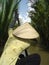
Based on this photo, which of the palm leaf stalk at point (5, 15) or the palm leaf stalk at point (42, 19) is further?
the palm leaf stalk at point (42, 19)

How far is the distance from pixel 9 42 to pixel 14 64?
0.18 m

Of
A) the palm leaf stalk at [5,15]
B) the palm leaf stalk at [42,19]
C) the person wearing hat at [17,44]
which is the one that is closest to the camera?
the person wearing hat at [17,44]

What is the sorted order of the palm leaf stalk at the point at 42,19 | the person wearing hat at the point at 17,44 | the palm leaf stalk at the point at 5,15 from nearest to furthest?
the person wearing hat at the point at 17,44 < the palm leaf stalk at the point at 5,15 < the palm leaf stalk at the point at 42,19

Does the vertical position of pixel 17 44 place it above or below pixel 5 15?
below

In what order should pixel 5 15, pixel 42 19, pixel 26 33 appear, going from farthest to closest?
pixel 42 19 < pixel 5 15 < pixel 26 33

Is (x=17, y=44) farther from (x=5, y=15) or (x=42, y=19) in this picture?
(x=42, y=19)

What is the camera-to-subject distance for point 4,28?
170 cm

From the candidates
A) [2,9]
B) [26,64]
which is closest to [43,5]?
[2,9]

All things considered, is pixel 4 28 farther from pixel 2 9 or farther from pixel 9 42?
pixel 9 42

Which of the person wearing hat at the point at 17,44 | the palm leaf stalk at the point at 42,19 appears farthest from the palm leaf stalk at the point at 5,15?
the palm leaf stalk at the point at 42,19

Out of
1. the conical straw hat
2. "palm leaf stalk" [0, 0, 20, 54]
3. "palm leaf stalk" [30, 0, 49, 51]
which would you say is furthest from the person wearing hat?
"palm leaf stalk" [30, 0, 49, 51]

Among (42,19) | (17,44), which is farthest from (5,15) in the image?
(42,19)

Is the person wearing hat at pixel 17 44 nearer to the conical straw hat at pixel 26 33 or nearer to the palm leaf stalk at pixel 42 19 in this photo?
the conical straw hat at pixel 26 33

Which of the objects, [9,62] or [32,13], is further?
[32,13]
